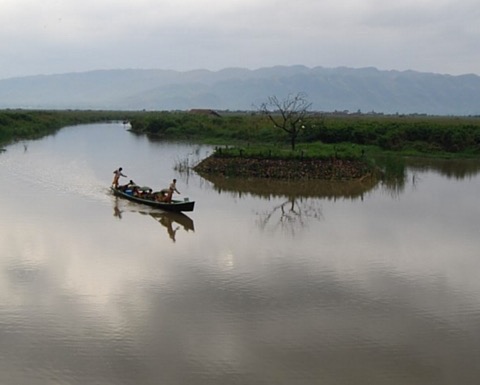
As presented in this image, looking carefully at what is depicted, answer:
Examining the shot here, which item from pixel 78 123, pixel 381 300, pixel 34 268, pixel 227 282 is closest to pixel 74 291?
pixel 34 268

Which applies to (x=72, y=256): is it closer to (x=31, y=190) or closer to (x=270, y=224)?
(x=270, y=224)

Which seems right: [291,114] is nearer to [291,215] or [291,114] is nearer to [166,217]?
[291,215]

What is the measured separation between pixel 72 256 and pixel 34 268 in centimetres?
115

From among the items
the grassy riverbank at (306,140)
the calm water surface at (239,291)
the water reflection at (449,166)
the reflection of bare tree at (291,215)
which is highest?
the grassy riverbank at (306,140)

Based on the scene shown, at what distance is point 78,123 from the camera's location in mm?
84750

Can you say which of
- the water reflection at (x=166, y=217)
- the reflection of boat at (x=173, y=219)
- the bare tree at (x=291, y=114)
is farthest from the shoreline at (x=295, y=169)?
the reflection of boat at (x=173, y=219)

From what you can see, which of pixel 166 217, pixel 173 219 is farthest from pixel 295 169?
pixel 173 219

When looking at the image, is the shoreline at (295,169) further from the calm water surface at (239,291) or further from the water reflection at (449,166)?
the water reflection at (449,166)

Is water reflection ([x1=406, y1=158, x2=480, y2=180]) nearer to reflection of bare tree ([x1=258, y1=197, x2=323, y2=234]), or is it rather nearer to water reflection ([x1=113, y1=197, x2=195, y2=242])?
reflection of bare tree ([x1=258, y1=197, x2=323, y2=234])

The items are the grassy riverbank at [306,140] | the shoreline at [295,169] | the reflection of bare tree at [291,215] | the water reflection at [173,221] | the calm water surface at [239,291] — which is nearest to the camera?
the calm water surface at [239,291]

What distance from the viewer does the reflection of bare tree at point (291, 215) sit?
1773 cm

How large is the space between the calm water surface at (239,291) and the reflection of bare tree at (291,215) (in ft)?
0.21

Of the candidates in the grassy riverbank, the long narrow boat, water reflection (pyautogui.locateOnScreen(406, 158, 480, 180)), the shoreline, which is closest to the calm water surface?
the long narrow boat

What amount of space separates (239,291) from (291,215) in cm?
859
